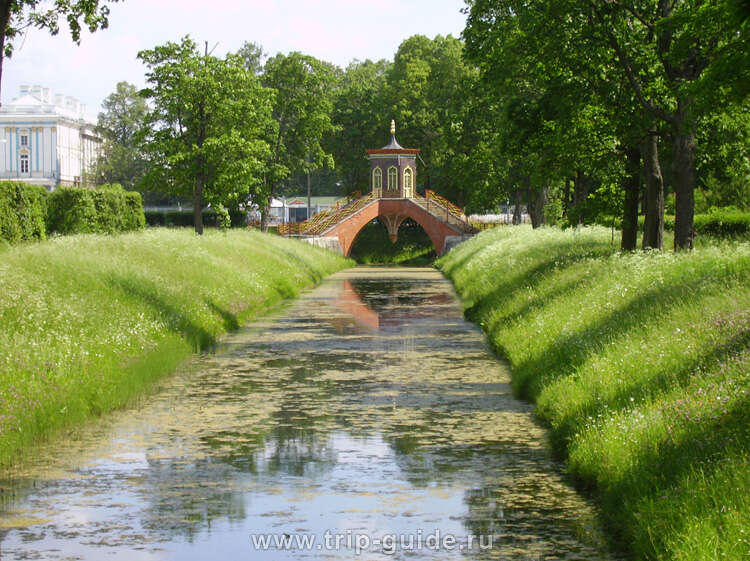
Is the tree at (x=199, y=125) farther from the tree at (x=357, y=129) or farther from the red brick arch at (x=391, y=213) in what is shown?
the tree at (x=357, y=129)

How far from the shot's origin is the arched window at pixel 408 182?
267 feet

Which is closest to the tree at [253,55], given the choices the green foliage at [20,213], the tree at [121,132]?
the tree at [121,132]

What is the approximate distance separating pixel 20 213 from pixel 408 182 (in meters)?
48.4

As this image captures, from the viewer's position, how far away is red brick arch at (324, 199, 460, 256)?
76625 mm

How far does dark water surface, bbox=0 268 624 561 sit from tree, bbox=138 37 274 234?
2951cm

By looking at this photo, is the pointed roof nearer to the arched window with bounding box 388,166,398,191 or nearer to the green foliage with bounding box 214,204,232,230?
the arched window with bounding box 388,166,398,191

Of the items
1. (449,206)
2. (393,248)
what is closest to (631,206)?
(449,206)

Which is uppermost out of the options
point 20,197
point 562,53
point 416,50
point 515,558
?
point 416,50

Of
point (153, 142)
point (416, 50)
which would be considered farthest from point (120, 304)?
point (416, 50)

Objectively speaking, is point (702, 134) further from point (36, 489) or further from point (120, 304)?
point (36, 489)

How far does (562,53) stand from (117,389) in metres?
15.0

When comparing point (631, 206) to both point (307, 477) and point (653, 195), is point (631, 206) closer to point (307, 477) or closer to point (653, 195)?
point (653, 195)

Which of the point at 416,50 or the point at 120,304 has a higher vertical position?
the point at 416,50

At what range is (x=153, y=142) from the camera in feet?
158
